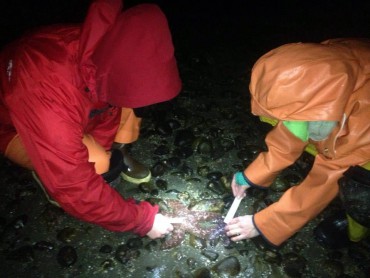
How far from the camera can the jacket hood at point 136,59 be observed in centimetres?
149

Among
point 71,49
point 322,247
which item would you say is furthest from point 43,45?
point 322,247

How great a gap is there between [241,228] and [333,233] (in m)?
0.65

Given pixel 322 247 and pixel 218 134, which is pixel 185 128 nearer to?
pixel 218 134

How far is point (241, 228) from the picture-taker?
7.30 feet

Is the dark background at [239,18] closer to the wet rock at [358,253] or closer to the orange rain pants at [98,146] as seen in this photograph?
the orange rain pants at [98,146]

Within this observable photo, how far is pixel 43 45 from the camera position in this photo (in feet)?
5.89

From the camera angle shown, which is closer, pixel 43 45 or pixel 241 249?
pixel 43 45

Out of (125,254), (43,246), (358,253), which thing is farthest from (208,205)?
(43,246)

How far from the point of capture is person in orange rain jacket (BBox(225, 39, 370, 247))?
57.7 inches

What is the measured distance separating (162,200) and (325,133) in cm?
137

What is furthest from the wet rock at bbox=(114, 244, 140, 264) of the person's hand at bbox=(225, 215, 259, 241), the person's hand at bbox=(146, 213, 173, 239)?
the person's hand at bbox=(225, 215, 259, 241)

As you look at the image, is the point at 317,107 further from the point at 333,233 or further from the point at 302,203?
the point at 333,233

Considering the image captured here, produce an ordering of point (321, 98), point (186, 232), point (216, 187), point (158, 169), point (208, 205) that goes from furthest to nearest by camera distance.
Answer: point (158, 169)
point (216, 187)
point (208, 205)
point (186, 232)
point (321, 98)

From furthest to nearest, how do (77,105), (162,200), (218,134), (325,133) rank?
(218,134) → (162,200) → (77,105) → (325,133)
